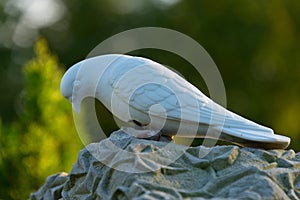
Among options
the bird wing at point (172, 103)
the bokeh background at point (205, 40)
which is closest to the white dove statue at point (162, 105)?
the bird wing at point (172, 103)

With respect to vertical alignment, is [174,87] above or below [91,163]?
above

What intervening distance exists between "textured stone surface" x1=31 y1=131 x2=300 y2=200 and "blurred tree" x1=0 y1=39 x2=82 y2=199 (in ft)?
4.80

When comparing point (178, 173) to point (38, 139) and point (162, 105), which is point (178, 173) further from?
point (38, 139)

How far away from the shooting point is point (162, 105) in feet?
7.75

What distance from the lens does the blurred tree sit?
12.5ft

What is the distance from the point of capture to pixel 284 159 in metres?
2.22

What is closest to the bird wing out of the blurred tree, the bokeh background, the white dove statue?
the white dove statue

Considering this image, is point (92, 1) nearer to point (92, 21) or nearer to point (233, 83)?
point (92, 21)

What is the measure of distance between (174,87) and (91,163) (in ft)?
1.47

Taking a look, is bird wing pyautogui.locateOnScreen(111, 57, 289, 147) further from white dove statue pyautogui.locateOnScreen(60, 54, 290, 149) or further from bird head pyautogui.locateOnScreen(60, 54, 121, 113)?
bird head pyautogui.locateOnScreen(60, 54, 121, 113)

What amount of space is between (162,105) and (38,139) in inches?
64.1

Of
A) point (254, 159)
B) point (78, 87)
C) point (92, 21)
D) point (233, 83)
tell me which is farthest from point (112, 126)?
point (254, 159)

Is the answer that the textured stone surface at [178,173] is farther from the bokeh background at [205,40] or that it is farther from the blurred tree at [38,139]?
the bokeh background at [205,40]

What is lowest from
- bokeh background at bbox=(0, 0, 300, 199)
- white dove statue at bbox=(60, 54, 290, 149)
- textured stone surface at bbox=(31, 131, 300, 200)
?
textured stone surface at bbox=(31, 131, 300, 200)
